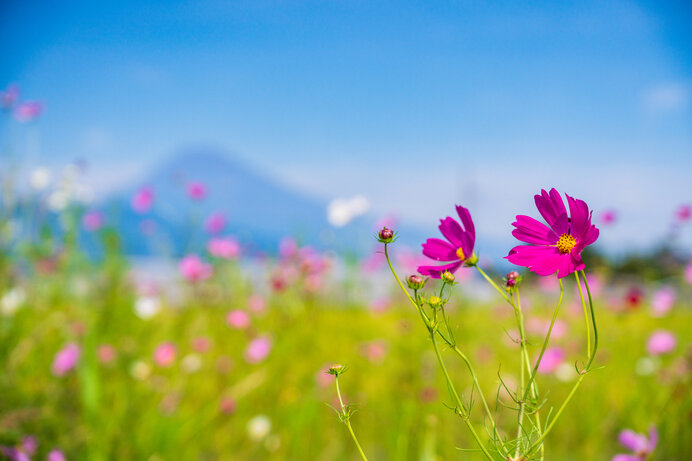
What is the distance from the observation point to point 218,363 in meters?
2.23

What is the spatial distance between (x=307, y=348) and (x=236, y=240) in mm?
851

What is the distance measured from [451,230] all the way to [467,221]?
0.07ft

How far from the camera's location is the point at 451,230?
0.55m

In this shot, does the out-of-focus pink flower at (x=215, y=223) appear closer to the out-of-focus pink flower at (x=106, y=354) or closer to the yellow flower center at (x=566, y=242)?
the out-of-focus pink flower at (x=106, y=354)

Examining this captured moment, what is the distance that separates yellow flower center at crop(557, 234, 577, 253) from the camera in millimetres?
534

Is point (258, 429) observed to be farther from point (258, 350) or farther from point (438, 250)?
point (438, 250)

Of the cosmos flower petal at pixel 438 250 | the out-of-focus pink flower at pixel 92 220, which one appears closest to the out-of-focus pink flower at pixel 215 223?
the out-of-focus pink flower at pixel 92 220

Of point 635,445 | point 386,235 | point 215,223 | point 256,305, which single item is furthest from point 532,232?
point 215,223

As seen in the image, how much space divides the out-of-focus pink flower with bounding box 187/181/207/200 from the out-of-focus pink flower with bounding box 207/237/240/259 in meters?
0.26

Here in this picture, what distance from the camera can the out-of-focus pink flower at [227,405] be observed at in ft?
5.89

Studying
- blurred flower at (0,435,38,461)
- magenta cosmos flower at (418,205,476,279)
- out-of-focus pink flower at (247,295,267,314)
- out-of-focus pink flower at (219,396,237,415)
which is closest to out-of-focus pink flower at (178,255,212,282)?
out-of-focus pink flower at (247,295,267,314)

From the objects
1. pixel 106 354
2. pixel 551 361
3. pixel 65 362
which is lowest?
pixel 106 354

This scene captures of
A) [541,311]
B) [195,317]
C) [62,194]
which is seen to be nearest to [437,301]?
[62,194]

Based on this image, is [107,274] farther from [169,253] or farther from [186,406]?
[186,406]
